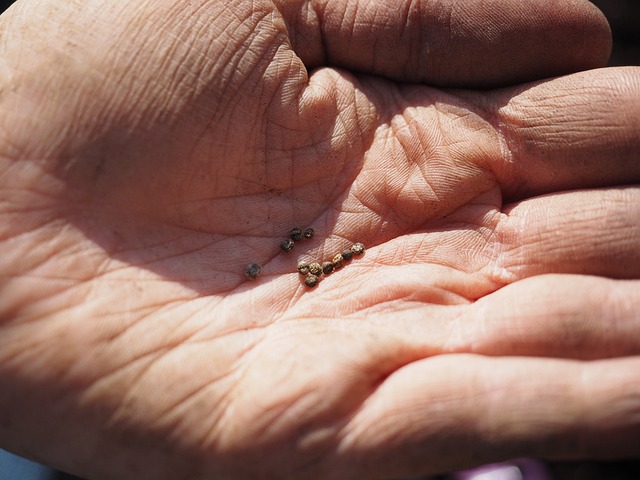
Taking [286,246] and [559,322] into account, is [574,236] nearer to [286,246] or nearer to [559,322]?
[559,322]

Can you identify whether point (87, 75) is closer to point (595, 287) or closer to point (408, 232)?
point (408, 232)

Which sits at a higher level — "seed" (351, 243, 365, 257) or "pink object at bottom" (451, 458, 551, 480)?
"seed" (351, 243, 365, 257)

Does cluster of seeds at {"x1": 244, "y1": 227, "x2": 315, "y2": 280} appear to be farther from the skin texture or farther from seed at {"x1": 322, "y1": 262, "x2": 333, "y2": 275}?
seed at {"x1": 322, "y1": 262, "x2": 333, "y2": 275}

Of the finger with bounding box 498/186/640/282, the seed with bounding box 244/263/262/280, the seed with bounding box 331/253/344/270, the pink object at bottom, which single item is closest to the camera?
the finger with bounding box 498/186/640/282

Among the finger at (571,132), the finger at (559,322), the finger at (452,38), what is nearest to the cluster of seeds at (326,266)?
the finger at (559,322)

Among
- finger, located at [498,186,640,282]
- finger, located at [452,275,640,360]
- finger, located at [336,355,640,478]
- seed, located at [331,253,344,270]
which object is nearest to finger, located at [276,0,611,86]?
finger, located at [498,186,640,282]

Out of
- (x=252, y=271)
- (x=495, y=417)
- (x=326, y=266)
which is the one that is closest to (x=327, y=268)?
(x=326, y=266)
